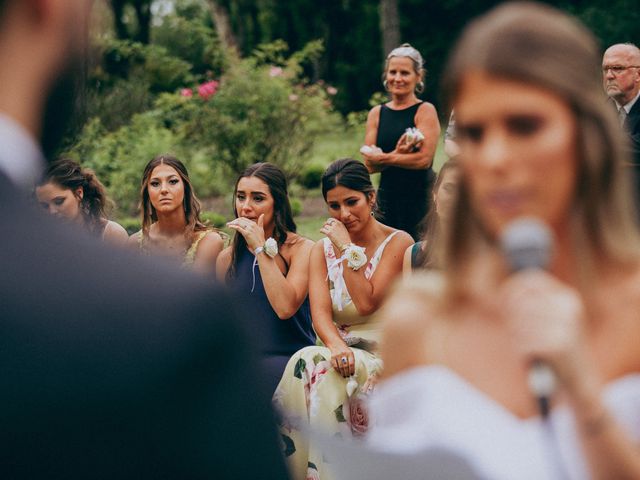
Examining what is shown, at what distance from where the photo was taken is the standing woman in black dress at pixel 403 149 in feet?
25.7

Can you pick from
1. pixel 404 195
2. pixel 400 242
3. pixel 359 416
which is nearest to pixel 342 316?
pixel 400 242

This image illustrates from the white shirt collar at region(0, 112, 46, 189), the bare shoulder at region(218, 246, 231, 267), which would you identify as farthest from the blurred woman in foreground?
the white shirt collar at region(0, 112, 46, 189)

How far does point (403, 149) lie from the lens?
7852 mm

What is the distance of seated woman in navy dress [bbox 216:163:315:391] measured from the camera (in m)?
5.80

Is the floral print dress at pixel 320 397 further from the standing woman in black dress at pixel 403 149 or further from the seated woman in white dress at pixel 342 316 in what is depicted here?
the standing woman in black dress at pixel 403 149

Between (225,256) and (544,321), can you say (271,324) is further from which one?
(544,321)

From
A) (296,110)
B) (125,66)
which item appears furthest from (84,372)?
(125,66)

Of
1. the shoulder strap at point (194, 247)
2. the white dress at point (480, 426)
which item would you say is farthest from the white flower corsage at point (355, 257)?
the white dress at point (480, 426)

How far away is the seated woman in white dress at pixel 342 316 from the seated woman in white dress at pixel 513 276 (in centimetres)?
284

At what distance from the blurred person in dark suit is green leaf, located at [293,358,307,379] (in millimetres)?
4540

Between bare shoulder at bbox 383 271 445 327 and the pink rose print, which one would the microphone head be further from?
the pink rose print

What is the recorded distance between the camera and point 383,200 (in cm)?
803

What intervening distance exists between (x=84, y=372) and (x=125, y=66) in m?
31.6

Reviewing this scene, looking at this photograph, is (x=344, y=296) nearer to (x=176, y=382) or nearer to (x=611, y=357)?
(x=611, y=357)
